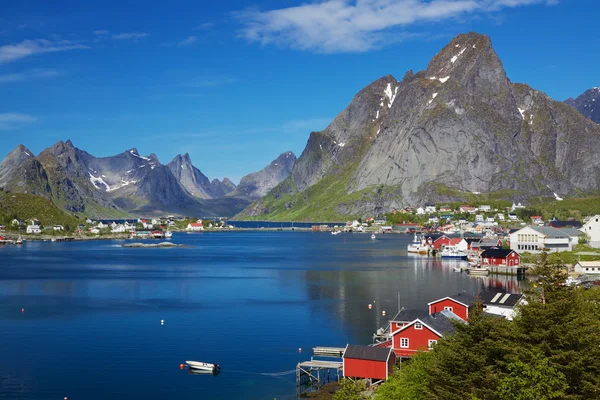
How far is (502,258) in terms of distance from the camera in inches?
3081

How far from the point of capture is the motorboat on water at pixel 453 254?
323 ft

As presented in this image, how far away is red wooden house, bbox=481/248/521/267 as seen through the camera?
254 feet

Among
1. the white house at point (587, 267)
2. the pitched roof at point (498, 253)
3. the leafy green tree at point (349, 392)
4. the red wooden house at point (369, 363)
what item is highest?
the pitched roof at point (498, 253)

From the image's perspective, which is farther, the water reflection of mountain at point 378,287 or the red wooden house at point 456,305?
the water reflection of mountain at point 378,287

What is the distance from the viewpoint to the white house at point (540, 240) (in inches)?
3361

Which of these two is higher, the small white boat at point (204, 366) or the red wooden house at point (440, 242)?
the red wooden house at point (440, 242)


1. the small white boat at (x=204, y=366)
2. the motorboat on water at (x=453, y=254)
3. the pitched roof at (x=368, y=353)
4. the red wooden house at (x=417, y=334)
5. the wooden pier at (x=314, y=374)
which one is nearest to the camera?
the pitched roof at (x=368, y=353)

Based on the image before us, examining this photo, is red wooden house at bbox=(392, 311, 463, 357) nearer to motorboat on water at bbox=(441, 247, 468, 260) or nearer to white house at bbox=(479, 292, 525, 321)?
white house at bbox=(479, 292, 525, 321)

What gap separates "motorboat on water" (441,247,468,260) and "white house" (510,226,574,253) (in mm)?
8748

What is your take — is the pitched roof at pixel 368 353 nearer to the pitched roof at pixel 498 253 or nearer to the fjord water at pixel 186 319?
the fjord water at pixel 186 319

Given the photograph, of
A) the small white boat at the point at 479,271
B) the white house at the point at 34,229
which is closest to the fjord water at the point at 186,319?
the small white boat at the point at 479,271

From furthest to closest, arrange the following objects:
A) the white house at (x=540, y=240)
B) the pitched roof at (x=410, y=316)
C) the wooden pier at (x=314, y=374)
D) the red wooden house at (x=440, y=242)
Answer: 1. the red wooden house at (x=440, y=242)
2. the white house at (x=540, y=240)
3. the pitched roof at (x=410, y=316)
4. the wooden pier at (x=314, y=374)

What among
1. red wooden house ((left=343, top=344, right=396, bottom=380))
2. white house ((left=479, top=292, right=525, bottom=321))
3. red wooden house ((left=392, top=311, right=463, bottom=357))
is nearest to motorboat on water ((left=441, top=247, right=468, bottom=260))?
white house ((left=479, top=292, right=525, bottom=321))

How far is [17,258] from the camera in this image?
106m
